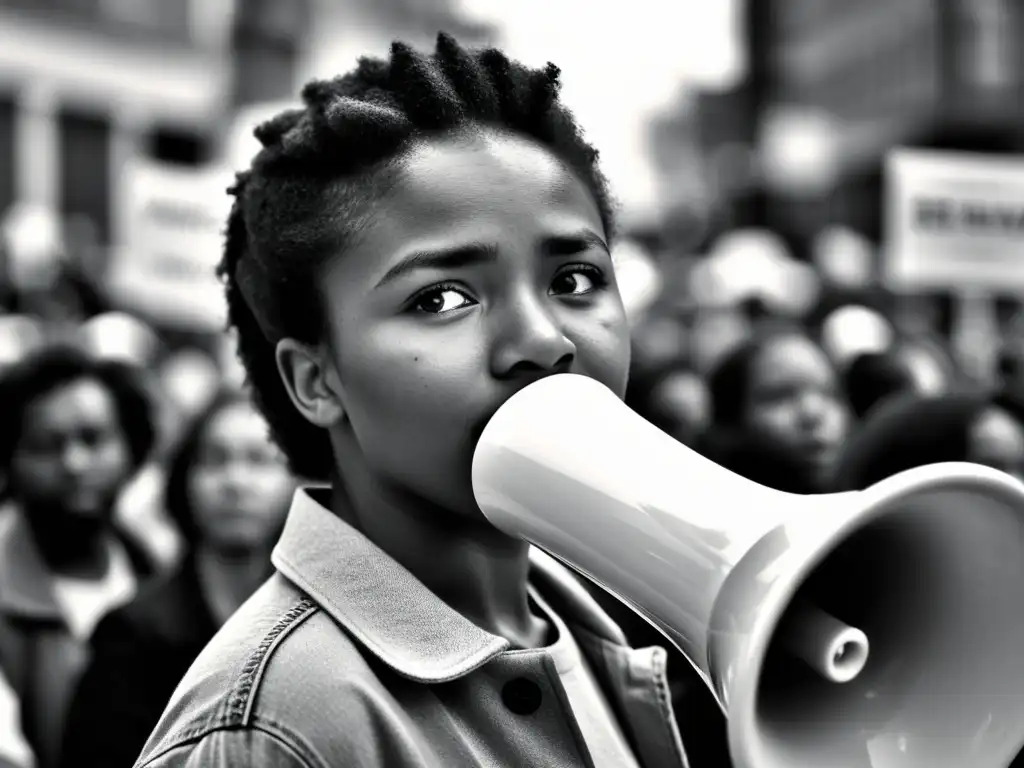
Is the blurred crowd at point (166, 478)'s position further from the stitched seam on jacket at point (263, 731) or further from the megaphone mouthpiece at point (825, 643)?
the stitched seam on jacket at point (263, 731)

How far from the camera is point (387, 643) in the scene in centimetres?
136

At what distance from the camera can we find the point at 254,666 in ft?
4.25

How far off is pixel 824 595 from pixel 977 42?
1157 inches

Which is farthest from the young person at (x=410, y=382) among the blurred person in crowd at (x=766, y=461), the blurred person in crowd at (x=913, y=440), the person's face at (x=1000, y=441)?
the blurred person in crowd at (x=766, y=461)

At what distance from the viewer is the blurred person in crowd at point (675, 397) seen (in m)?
5.16

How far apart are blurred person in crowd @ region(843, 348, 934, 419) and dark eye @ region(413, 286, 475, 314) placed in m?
3.55

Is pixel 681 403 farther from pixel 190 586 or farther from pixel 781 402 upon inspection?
pixel 190 586

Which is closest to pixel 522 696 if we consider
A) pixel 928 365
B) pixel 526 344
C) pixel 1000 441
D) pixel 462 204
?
pixel 526 344

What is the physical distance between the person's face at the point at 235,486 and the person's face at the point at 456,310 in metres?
3.05

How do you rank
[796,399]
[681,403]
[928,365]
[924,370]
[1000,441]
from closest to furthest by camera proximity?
[1000,441]
[796,399]
[924,370]
[928,365]
[681,403]

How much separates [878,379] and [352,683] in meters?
3.86

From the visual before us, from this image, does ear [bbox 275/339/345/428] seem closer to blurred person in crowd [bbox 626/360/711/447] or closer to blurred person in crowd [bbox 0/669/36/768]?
blurred person in crowd [bbox 0/669/36/768]

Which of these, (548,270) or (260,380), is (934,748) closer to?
(548,270)

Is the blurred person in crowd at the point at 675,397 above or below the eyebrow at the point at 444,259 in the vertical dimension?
below
